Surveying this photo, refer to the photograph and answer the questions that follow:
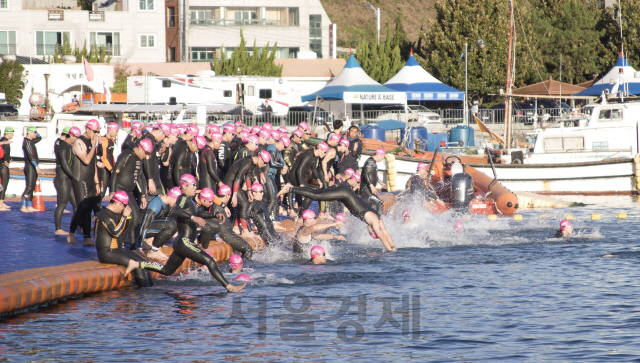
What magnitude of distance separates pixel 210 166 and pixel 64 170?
240 centimetres

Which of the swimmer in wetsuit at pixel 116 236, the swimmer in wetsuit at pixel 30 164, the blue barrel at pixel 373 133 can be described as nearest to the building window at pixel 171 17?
the blue barrel at pixel 373 133

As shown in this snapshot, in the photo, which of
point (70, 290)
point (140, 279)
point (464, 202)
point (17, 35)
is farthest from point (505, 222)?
point (17, 35)

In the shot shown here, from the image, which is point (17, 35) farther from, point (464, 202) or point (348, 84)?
point (464, 202)

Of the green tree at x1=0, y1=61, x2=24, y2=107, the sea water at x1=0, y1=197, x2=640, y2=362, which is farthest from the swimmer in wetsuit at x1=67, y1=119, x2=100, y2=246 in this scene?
the green tree at x1=0, y1=61, x2=24, y2=107

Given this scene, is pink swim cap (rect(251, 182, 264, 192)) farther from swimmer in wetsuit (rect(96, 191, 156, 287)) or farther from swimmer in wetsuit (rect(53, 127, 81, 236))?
swimmer in wetsuit (rect(53, 127, 81, 236))

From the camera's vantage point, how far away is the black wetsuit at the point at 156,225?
10.1 meters

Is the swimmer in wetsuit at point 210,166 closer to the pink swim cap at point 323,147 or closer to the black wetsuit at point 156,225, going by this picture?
the black wetsuit at point 156,225

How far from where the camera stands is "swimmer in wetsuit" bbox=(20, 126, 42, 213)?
576 inches

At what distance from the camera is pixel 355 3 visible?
10906cm

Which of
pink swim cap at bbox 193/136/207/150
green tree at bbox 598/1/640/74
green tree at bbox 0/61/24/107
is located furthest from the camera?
green tree at bbox 598/1/640/74

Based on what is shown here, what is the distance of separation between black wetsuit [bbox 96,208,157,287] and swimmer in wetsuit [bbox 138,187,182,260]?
19.6 inches

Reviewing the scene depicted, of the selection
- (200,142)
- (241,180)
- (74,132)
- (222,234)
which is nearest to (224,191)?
(222,234)

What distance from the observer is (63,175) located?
11531mm

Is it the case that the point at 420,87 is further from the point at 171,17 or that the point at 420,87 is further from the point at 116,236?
the point at 116,236
